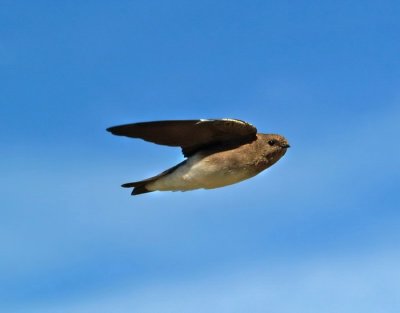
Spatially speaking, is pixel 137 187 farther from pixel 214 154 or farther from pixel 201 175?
pixel 214 154

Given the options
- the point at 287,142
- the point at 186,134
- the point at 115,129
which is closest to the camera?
the point at 115,129

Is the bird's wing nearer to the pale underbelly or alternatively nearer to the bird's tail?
the pale underbelly

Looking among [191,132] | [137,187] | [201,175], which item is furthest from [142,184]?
[191,132]

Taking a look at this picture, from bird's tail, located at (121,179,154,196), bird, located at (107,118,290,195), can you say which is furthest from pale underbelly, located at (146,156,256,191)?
bird's tail, located at (121,179,154,196)

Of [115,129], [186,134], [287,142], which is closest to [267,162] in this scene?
[287,142]

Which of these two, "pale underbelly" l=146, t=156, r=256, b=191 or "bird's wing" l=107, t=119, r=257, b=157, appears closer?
"bird's wing" l=107, t=119, r=257, b=157

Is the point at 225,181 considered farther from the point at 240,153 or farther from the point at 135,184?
the point at 135,184

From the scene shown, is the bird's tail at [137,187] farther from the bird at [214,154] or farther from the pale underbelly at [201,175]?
the pale underbelly at [201,175]
